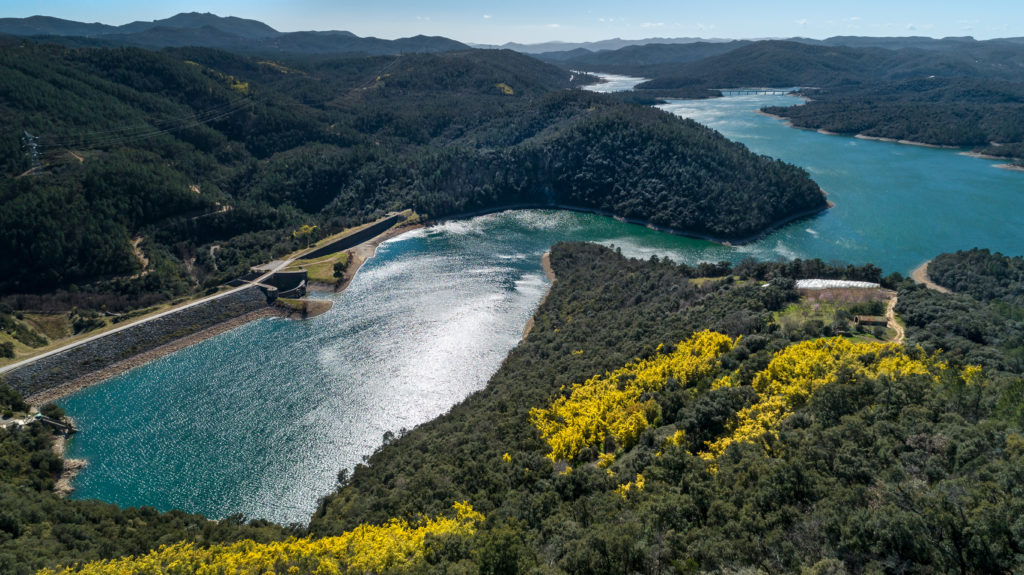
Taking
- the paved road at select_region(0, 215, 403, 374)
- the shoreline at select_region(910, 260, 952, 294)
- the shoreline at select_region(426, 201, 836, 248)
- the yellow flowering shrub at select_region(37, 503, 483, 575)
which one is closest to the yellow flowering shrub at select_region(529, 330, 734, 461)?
the yellow flowering shrub at select_region(37, 503, 483, 575)

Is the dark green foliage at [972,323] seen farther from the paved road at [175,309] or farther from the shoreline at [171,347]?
the paved road at [175,309]

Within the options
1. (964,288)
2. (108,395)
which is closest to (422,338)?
(108,395)

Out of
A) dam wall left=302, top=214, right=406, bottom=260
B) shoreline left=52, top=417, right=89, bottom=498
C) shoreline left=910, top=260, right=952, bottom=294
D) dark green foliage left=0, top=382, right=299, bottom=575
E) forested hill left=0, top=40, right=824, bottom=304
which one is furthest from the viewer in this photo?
dam wall left=302, top=214, right=406, bottom=260

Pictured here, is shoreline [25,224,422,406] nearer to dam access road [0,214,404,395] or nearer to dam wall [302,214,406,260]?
dam access road [0,214,404,395]

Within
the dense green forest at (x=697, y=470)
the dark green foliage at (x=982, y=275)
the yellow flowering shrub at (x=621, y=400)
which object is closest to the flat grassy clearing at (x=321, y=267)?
the dense green forest at (x=697, y=470)

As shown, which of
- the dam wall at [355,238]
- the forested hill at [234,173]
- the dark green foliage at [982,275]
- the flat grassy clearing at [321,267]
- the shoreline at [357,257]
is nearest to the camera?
the dark green foliage at [982,275]

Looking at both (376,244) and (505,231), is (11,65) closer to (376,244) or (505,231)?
(376,244)

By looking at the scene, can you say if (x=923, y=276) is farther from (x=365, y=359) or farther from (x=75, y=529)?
(x=75, y=529)
